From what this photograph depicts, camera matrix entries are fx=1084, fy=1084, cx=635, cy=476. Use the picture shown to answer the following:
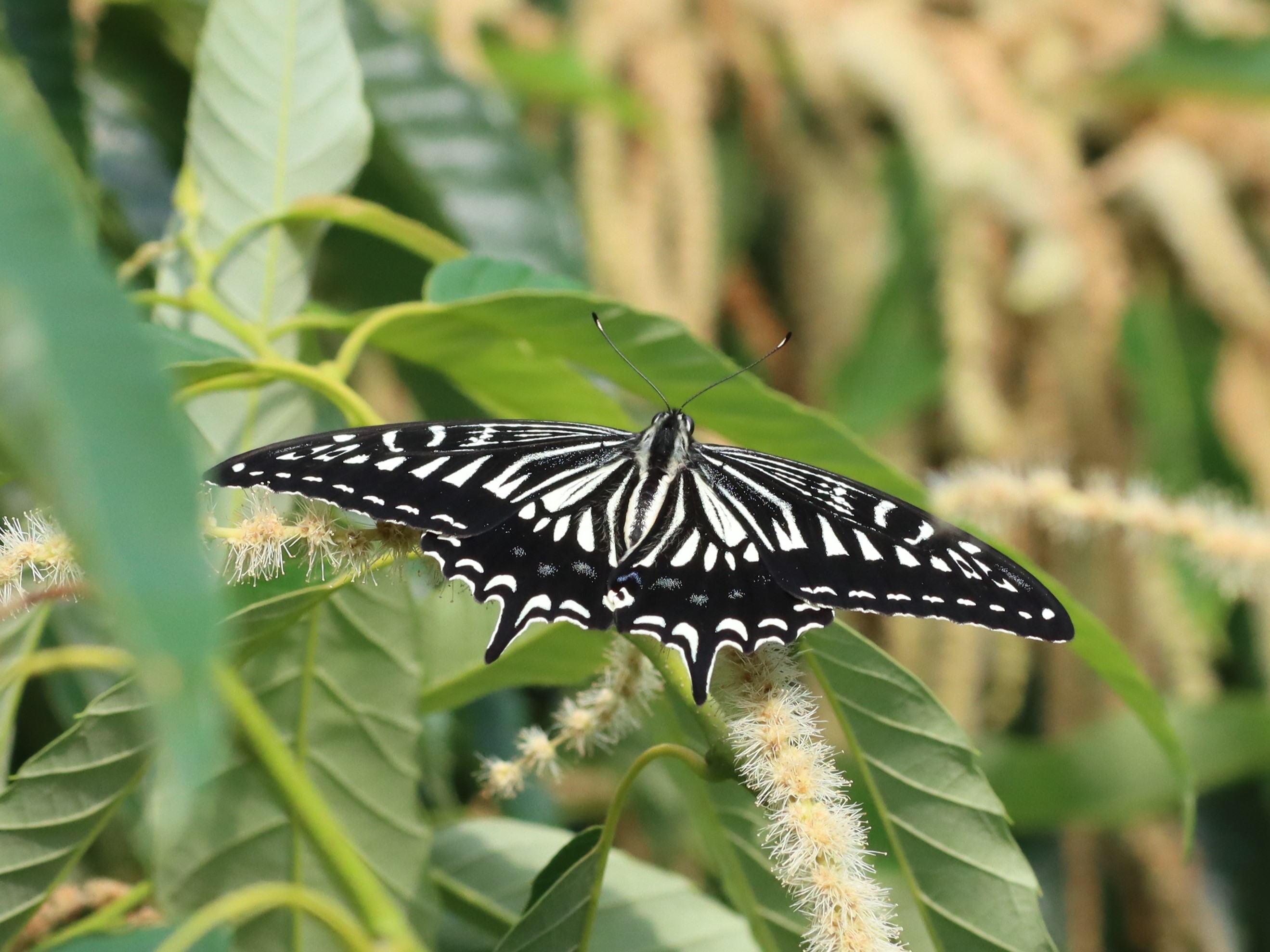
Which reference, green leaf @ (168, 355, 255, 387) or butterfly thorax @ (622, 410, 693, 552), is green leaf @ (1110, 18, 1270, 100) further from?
green leaf @ (168, 355, 255, 387)

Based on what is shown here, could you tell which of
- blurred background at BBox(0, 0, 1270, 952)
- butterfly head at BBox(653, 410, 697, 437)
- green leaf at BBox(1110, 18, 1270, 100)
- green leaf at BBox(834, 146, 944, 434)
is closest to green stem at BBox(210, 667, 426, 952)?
butterfly head at BBox(653, 410, 697, 437)

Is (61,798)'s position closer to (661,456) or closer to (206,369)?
(206,369)

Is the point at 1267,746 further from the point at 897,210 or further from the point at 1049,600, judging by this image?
the point at 1049,600

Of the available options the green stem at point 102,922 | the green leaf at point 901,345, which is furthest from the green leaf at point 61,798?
the green leaf at point 901,345

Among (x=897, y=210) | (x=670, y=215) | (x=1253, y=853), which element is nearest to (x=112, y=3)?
(x=670, y=215)

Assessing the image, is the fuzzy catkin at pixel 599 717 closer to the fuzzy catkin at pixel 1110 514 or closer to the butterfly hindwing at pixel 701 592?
the butterfly hindwing at pixel 701 592

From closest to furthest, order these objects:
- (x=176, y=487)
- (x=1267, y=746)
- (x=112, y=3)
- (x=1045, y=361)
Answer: (x=176, y=487), (x=112, y=3), (x=1267, y=746), (x=1045, y=361)
